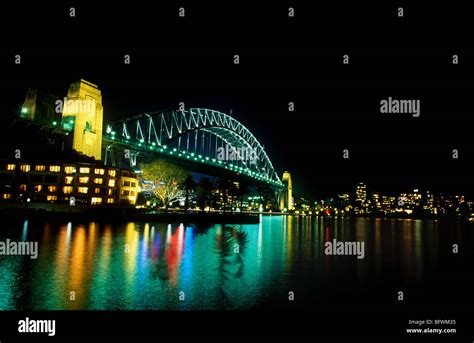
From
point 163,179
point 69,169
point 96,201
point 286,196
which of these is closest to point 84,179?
point 69,169

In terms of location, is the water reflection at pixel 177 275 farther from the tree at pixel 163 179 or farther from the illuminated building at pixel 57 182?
the tree at pixel 163 179

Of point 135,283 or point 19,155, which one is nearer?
point 135,283

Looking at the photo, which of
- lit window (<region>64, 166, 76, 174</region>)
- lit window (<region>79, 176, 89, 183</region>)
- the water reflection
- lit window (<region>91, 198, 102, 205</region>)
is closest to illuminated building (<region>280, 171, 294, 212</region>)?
lit window (<region>91, 198, 102, 205</region>)

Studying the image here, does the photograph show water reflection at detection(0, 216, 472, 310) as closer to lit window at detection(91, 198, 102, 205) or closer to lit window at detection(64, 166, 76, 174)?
lit window at detection(91, 198, 102, 205)

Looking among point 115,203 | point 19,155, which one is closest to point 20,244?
point 115,203

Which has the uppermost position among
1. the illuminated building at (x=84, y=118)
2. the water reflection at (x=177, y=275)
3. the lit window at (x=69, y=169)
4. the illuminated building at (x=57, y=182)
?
the illuminated building at (x=84, y=118)

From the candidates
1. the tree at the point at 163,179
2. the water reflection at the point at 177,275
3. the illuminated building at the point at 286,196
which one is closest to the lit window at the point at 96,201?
the tree at the point at 163,179

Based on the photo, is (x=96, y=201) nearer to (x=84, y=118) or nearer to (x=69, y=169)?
(x=69, y=169)

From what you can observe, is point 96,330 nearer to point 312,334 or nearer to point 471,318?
point 312,334
